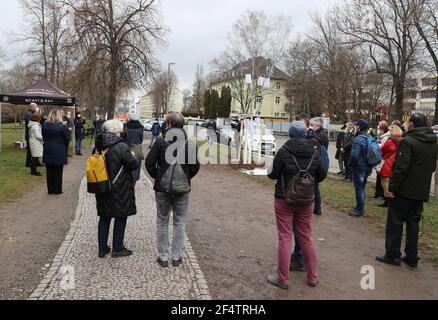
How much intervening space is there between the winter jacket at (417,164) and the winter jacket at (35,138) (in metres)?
8.89

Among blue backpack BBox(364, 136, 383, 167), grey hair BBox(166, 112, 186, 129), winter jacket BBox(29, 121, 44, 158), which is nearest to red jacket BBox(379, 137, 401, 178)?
blue backpack BBox(364, 136, 383, 167)

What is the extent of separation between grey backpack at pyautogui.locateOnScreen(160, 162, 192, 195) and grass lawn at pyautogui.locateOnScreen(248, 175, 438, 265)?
12.4ft

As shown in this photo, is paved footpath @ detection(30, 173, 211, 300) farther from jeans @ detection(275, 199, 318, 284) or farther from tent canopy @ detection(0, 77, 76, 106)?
tent canopy @ detection(0, 77, 76, 106)

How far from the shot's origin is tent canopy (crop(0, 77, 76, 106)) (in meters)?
17.8

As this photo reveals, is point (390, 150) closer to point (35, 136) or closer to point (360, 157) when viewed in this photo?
point (360, 157)

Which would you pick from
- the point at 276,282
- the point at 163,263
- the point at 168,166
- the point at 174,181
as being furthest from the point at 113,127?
the point at 276,282

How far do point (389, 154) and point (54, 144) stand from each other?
278 inches

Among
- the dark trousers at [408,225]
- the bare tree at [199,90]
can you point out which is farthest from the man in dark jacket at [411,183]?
the bare tree at [199,90]

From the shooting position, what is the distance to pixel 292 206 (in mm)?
4633

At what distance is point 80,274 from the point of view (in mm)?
4633

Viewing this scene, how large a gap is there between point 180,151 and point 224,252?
5.54 feet

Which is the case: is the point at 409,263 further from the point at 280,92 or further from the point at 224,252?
the point at 280,92

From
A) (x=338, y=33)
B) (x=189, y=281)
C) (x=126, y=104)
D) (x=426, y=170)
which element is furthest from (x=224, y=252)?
(x=338, y=33)

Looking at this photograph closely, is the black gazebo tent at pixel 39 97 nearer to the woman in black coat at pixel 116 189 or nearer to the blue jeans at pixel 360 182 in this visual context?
the blue jeans at pixel 360 182
